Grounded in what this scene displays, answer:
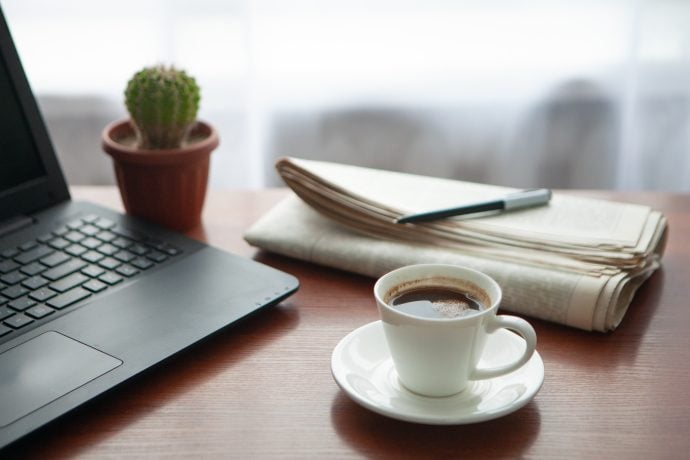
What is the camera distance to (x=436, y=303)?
24.5 inches

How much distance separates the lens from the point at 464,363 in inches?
23.2

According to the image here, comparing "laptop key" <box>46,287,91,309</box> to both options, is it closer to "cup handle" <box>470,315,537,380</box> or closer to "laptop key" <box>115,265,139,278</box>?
"laptop key" <box>115,265,139,278</box>

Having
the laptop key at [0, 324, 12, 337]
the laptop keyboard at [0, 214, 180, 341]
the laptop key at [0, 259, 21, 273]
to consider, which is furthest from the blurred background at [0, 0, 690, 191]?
the laptop key at [0, 324, 12, 337]

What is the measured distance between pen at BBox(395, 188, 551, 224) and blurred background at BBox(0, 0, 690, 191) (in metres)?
0.60

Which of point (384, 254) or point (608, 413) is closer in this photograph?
point (608, 413)

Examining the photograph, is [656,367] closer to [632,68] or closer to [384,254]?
[384,254]

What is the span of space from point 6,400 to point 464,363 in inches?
Result: 12.9

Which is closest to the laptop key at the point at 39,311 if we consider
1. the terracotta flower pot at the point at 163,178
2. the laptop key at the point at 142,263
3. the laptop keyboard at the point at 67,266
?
the laptop keyboard at the point at 67,266

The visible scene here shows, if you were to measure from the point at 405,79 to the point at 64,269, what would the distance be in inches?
32.4

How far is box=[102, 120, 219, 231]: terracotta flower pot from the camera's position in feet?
2.91

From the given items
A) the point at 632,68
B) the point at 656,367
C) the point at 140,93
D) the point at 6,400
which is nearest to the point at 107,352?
the point at 6,400

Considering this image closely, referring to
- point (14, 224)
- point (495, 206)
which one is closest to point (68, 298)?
point (14, 224)

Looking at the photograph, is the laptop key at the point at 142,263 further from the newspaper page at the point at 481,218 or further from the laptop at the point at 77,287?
the newspaper page at the point at 481,218

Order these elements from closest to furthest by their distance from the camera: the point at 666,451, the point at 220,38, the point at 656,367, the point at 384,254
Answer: the point at 666,451
the point at 656,367
the point at 384,254
the point at 220,38
